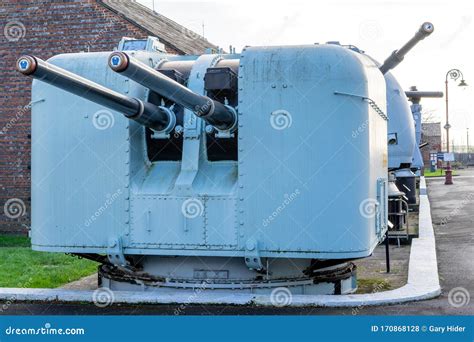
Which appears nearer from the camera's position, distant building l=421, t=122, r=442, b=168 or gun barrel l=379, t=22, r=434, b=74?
gun barrel l=379, t=22, r=434, b=74

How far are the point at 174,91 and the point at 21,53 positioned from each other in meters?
9.97

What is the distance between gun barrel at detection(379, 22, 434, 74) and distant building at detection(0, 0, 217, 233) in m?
4.35

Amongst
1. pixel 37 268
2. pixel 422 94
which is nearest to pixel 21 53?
pixel 37 268

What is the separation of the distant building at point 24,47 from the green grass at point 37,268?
1.61 meters

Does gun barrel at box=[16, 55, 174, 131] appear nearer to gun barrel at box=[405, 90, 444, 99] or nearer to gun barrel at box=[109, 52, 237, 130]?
gun barrel at box=[109, 52, 237, 130]

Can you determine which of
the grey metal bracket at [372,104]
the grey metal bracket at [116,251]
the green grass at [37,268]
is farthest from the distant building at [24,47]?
the grey metal bracket at [116,251]

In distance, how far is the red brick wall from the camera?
1484 cm

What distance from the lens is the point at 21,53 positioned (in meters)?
15.3

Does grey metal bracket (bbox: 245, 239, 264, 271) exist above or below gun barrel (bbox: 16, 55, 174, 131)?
below

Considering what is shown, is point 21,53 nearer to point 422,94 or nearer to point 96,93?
point 96,93

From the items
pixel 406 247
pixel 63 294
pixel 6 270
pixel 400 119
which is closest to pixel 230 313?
pixel 63 294

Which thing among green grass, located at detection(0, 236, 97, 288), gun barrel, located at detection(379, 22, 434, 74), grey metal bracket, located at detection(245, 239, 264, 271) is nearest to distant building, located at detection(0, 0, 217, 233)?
green grass, located at detection(0, 236, 97, 288)

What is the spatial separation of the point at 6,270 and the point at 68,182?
376cm

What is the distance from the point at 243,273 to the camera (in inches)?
295
